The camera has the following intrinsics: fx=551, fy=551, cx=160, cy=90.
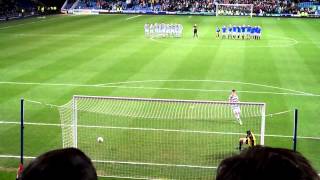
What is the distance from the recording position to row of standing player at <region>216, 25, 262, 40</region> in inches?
1940

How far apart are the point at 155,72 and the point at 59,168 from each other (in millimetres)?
29719

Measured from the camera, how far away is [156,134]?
19.2 m

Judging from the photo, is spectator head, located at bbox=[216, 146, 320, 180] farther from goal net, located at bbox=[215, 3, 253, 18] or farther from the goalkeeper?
goal net, located at bbox=[215, 3, 253, 18]

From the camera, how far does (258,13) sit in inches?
3147

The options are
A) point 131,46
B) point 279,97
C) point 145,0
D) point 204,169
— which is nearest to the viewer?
point 204,169

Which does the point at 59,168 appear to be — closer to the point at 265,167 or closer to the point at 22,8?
the point at 265,167

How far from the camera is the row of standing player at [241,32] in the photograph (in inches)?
1940

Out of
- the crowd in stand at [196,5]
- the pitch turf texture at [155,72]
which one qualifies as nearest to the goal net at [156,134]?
the pitch turf texture at [155,72]

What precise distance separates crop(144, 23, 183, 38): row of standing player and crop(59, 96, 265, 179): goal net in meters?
28.3

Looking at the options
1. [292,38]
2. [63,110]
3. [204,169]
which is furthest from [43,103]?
[292,38]

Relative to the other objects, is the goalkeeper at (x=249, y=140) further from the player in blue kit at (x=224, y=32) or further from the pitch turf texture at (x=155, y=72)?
the player in blue kit at (x=224, y=32)

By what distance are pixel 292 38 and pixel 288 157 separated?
49.2 meters

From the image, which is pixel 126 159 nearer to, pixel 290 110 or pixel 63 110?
pixel 63 110

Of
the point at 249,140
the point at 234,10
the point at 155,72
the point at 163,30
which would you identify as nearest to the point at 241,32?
the point at 163,30
